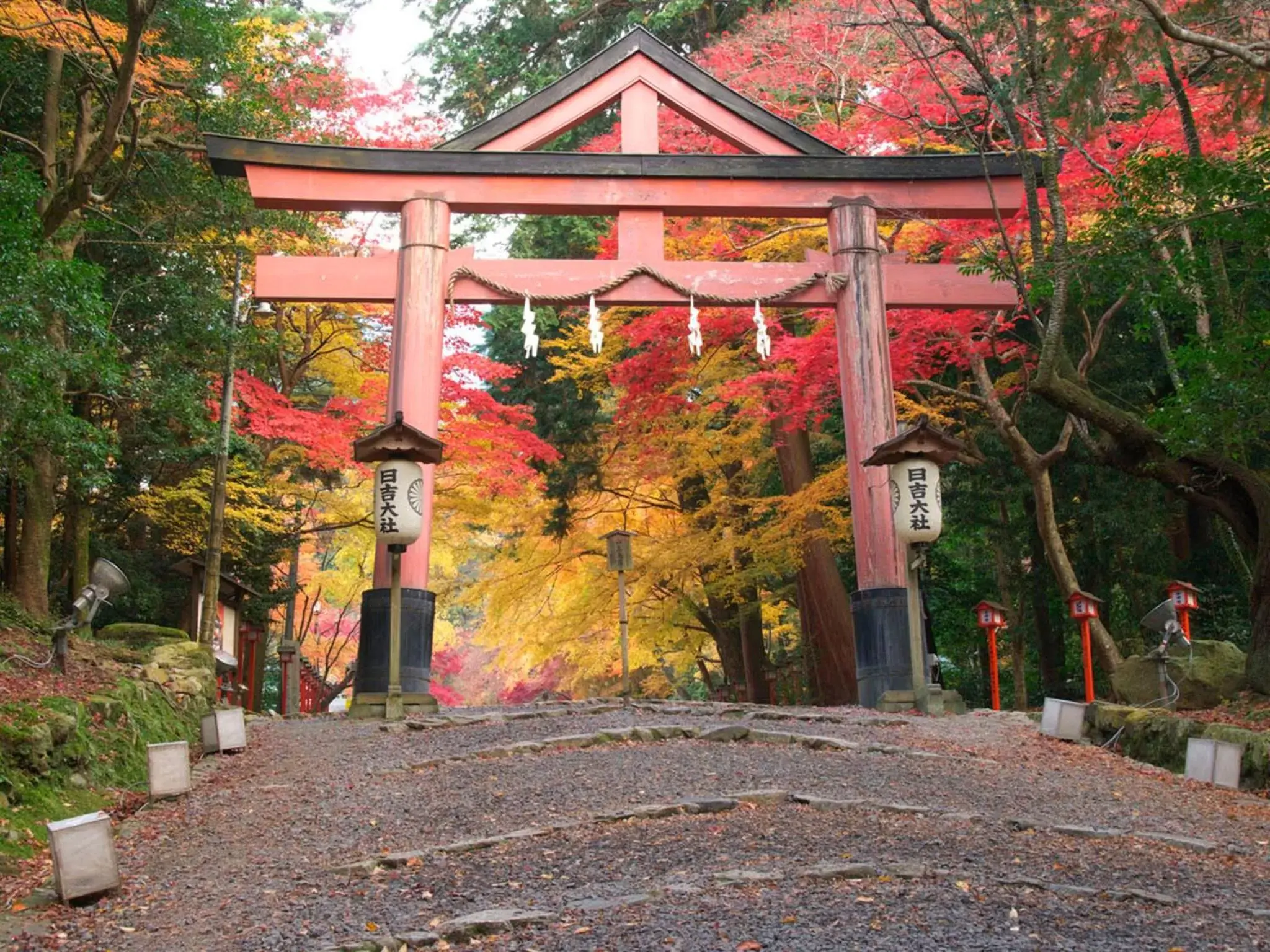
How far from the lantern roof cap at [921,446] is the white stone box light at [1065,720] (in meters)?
2.14

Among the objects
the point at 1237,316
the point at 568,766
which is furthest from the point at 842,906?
the point at 1237,316

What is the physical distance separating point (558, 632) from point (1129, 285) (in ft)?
35.4

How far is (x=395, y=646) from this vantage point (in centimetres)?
917

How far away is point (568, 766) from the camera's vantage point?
639cm

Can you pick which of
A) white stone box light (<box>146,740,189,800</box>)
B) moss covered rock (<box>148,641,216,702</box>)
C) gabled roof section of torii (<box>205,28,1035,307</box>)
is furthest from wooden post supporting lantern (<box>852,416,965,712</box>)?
moss covered rock (<box>148,641,216,702</box>)

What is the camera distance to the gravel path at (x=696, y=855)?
11.9 feet

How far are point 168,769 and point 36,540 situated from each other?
4.26 metres

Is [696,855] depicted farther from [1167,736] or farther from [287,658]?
[287,658]

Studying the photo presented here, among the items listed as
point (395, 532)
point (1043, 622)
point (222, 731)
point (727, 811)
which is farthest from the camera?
point (1043, 622)

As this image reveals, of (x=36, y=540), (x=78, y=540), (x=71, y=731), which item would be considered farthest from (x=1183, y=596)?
(x=78, y=540)

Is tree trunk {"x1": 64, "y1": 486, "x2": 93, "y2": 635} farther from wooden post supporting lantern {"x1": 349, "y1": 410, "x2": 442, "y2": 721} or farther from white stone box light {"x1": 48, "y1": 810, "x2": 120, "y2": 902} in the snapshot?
white stone box light {"x1": 48, "y1": 810, "x2": 120, "y2": 902}

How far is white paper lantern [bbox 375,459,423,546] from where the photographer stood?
906cm

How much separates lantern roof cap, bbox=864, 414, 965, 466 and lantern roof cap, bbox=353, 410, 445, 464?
11.9ft

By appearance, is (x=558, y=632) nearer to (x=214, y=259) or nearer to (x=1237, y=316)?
(x=214, y=259)
